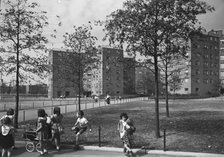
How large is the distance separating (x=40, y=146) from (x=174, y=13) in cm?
675

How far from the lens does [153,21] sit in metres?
11.5

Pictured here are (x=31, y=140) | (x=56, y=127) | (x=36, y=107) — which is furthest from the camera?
(x=36, y=107)

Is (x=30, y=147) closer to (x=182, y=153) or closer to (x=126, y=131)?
(x=126, y=131)

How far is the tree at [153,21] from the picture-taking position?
11.3 m

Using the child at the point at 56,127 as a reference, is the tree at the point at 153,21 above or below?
above

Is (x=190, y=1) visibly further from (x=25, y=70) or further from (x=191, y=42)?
(x=25, y=70)

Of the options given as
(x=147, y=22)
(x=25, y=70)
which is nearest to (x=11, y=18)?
(x=25, y=70)

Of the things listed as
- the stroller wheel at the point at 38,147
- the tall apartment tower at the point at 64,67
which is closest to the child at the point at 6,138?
the stroller wheel at the point at 38,147

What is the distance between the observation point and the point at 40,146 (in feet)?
30.6

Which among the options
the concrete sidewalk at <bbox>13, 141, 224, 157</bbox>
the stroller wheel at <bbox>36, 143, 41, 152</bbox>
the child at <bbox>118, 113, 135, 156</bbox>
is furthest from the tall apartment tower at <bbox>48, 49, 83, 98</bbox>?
the child at <bbox>118, 113, 135, 156</bbox>

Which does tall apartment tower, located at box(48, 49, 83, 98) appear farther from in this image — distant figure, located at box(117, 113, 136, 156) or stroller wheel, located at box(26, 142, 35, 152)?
distant figure, located at box(117, 113, 136, 156)

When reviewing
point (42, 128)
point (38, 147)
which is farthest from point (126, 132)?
point (38, 147)

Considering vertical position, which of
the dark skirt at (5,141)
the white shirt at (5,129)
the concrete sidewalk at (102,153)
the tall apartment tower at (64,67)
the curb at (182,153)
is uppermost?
the tall apartment tower at (64,67)

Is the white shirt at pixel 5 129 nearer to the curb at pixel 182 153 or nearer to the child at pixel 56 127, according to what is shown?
the child at pixel 56 127
